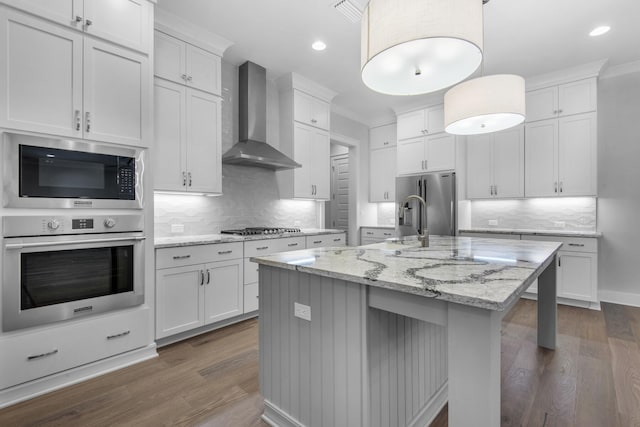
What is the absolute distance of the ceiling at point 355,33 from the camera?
2.65 metres

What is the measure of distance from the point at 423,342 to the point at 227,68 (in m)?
3.62

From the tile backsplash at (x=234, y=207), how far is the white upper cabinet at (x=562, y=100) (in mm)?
3449

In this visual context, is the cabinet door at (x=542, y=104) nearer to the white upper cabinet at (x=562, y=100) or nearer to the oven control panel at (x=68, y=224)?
the white upper cabinet at (x=562, y=100)

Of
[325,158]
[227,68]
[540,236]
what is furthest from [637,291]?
[227,68]

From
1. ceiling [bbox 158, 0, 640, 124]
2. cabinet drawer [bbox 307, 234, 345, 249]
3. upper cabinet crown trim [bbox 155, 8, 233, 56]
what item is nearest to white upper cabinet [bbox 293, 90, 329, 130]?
ceiling [bbox 158, 0, 640, 124]

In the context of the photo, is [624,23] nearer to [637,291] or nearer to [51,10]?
[637,291]

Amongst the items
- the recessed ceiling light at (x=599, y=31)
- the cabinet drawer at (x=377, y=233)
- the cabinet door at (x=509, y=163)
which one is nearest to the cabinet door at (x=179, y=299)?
the cabinet drawer at (x=377, y=233)

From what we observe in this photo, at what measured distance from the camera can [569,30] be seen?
2.97 meters

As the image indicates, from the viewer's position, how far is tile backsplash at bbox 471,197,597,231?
395 cm

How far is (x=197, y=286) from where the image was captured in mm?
2729

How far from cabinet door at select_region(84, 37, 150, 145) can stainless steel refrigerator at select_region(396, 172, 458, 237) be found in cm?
326

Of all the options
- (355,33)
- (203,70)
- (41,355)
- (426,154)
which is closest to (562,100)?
(426,154)

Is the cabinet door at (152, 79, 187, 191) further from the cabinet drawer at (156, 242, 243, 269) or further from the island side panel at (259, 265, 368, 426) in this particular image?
the island side panel at (259, 265, 368, 426)

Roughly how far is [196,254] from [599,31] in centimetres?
451
